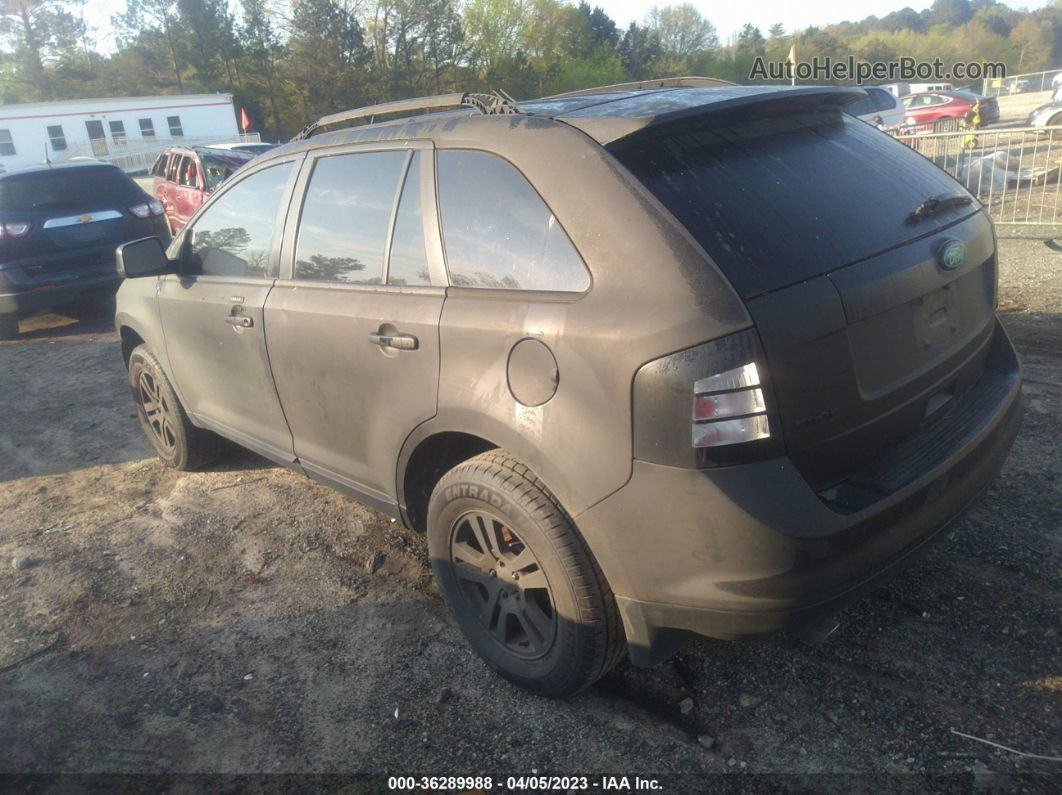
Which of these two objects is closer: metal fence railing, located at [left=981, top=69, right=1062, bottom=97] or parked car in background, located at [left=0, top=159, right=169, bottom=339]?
parked car in background, located at [left=0, top=159, right=169, bottom=339]

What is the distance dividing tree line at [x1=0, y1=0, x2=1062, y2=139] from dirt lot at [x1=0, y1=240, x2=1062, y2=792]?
48057 mm

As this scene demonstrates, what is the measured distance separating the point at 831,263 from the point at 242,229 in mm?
2862

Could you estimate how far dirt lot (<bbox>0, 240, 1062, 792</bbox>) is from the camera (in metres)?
2.47

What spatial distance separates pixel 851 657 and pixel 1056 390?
2.93 meters

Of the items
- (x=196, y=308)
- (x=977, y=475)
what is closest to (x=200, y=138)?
(x=196, y=308)

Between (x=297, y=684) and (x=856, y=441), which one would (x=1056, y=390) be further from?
(x=297, y=684)

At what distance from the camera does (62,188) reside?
8.91 meters

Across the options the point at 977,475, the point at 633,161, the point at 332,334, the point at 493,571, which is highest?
the point at 633,161

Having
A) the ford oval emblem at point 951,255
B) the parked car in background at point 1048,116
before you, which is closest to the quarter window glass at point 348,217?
the ford oval emblem at point 951,255

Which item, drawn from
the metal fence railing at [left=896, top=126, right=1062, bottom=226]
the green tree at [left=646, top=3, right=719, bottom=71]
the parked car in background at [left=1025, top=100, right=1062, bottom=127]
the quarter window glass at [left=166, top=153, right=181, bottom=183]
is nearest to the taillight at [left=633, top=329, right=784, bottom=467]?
the metal fence railing at [left=896, top=126, right=1062, bottom=226]

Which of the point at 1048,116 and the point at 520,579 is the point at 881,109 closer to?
the point at 1048,116

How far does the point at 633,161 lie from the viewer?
7.74ft

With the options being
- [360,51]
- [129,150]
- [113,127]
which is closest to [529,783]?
[129,150]

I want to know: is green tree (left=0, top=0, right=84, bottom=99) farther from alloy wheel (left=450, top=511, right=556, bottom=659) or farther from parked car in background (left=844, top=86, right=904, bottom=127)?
alloy wheel (left=450, top=511, right=556, bottom=659)
